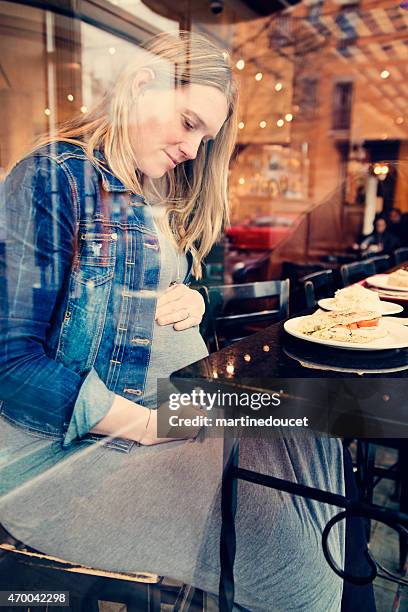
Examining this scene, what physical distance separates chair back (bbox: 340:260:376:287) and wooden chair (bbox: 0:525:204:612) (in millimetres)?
1680

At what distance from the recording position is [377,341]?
96cm

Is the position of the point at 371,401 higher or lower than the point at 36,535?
higher

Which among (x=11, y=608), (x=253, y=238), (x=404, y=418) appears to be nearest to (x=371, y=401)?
(x=404, y=418)

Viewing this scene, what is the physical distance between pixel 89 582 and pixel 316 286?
1.43 metres

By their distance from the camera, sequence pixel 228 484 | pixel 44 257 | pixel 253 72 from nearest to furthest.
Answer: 1. pixel 44 257
2. pixel 228 484
3. pixel 253 72

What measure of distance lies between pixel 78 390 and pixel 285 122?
1357mm

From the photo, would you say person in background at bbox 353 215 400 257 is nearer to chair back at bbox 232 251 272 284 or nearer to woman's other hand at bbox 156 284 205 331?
chair back at bbox 232 251 272 284

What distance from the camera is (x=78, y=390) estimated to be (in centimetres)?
100

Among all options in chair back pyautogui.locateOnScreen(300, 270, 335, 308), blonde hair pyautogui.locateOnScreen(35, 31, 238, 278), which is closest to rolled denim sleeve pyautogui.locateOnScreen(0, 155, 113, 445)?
blonde hair pyautogui.locateOnScreen(35, 31, 238, 278)

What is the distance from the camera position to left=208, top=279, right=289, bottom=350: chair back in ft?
4.50

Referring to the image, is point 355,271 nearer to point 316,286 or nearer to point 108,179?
point 316,286

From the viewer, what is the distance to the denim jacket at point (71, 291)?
92 cm

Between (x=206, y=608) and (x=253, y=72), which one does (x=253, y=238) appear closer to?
(x=253, y=72)

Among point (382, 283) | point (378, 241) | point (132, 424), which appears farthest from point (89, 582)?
point (378, 241)
